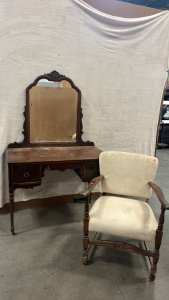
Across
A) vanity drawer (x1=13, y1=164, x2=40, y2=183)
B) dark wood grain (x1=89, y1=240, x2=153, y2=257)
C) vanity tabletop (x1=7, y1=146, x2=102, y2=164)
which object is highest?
vanity tabletop (x1=7, y1=146, x2=102, y2=164)

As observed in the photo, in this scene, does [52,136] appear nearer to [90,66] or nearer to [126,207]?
[90,66]

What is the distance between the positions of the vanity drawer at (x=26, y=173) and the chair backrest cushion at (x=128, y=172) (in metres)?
0.61

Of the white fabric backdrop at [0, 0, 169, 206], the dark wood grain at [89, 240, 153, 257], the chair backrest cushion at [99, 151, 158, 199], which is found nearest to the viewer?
the dark wood grain at [89, 240, 153, 257]

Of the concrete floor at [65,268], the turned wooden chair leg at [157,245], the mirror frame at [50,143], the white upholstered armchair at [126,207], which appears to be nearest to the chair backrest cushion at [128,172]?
the white upholstered armchair at [126,207]

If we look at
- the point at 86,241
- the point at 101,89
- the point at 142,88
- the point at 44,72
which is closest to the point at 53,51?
the point at 44,72

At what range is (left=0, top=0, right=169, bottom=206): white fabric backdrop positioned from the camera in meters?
2.14

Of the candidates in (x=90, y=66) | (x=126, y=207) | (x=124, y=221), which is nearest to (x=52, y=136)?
(x=90, y=66)

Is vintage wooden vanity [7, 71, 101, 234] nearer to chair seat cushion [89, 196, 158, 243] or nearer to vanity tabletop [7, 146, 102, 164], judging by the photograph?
vanity tabletop [7, 146, 102, 164]

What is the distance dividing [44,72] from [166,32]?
1580 mm

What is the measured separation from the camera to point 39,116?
2.33 meters

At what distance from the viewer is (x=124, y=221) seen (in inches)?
62.4

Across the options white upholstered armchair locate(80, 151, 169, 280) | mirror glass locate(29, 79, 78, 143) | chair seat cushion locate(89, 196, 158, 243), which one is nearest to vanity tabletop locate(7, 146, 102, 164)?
mirror glass locate(29, 79, 78, 143)

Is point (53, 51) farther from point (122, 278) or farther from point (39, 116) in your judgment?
point (122, 278)

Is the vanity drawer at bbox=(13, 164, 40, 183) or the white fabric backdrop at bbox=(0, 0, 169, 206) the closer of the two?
the vanity drawer at bbox=(13, 164, 40, 183)
